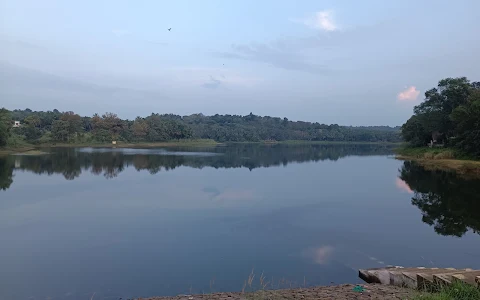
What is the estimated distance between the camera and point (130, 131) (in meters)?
69.4

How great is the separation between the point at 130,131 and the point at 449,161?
182 ft

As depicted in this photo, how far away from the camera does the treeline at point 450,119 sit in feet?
88.2

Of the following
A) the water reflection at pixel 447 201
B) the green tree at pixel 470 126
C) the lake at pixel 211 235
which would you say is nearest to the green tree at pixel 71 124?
the lake at pixel 211 235

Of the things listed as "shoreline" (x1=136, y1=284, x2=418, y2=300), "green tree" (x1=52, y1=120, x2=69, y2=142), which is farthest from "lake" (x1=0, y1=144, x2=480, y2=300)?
"green tree" (x1=52, y1=120, x2=69, y2=142)

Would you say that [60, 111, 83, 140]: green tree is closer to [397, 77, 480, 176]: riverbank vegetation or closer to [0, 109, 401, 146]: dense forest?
[0, 109, 401, 146]: dense forest

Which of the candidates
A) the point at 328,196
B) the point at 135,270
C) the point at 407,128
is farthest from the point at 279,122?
the point at 135,270

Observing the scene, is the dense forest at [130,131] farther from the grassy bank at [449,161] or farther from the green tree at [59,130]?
the grassy bank at [449,161]

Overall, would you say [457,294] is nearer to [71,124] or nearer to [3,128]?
[3,128]

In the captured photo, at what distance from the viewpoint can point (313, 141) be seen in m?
110

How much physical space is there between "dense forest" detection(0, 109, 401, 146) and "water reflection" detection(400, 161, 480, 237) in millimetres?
37046

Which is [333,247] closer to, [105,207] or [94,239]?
[94,239]

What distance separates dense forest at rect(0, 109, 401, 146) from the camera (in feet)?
176

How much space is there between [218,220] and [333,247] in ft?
12.2

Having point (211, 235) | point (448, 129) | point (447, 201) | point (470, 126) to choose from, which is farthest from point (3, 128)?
point (448, 129)
